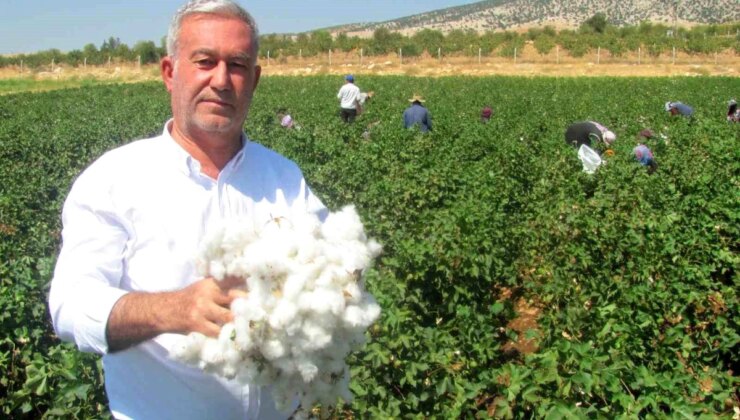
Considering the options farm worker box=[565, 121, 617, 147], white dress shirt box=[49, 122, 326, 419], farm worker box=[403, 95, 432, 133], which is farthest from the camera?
farm worker box=[403, 95, 432, 133]

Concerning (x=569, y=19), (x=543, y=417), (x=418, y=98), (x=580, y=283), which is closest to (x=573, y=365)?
(x=543, y=417)

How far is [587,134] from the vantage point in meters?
10.4

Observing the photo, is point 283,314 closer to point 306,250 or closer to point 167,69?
point 306,250

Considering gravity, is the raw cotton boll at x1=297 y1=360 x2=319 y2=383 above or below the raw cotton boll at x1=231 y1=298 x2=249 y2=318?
below

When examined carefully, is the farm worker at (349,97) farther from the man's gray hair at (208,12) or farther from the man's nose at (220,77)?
the man's nose at (220,77)

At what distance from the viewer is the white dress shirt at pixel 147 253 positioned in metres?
1.76

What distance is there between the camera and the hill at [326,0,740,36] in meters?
148

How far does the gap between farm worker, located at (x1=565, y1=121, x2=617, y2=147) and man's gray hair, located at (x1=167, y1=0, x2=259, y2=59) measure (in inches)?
345

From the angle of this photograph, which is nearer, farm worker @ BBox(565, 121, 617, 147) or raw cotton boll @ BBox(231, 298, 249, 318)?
raw cotton boll @ BBox(231, 298, 249, 318)

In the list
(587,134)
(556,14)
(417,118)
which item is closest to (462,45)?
(417,118)

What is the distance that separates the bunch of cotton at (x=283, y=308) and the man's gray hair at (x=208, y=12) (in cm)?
61

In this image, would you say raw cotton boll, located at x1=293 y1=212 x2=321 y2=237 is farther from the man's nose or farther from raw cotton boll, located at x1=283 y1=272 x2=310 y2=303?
the man's nose

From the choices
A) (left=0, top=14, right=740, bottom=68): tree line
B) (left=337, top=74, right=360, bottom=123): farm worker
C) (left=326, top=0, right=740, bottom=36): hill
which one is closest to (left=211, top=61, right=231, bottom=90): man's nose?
(left=337, top=74, right=360, bottom=123): farm worker

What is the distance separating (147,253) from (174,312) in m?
0.31
